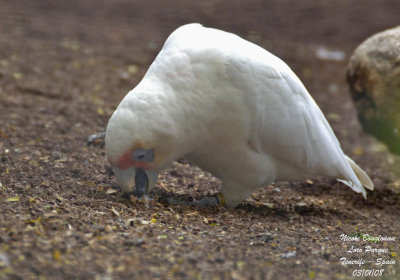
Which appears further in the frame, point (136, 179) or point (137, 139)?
point (136, 179)

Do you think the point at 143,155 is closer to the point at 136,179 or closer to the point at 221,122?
the point at 136,179

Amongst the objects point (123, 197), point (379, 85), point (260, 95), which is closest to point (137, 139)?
point (123, 197)

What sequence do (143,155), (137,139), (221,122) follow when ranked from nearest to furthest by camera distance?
(137,139), (143,155), (221,122)

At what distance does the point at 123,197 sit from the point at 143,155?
1.96 feet

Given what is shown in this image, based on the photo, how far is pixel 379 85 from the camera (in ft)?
17.4

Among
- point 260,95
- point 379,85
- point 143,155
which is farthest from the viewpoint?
point 379,85

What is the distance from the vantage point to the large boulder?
205 inches

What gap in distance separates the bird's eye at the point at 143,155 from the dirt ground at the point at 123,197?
16.1 inches

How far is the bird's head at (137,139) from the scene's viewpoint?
321cm

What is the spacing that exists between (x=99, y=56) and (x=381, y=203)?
16.3ft

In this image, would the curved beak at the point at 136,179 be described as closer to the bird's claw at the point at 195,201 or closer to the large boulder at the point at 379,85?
the bird's claw at the point at 195,201

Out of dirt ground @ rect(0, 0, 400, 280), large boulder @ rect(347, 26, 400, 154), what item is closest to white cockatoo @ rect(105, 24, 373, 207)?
dirt ground @ rect(0, 0, 400, 280)

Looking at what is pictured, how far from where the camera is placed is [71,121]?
5793 mm

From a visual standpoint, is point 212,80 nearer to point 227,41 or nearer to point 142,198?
point 227,41
